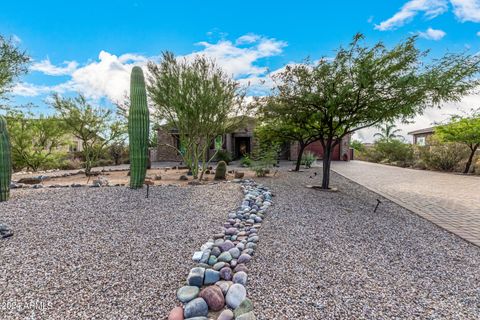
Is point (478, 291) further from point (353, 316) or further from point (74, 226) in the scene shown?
point (74, 226)

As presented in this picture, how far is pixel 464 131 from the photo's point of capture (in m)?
11.8

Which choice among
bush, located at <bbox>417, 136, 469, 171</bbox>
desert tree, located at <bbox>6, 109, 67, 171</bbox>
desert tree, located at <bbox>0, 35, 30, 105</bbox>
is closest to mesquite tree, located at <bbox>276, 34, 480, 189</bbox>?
desert tree, located at <bbox>0, 35, 30, 105</bbox>

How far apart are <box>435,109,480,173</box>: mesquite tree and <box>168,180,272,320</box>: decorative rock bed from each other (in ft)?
45.2

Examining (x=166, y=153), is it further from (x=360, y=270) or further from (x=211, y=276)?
(x=360, y=270)

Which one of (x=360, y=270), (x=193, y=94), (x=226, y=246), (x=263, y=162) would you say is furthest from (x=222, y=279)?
(x=263, y=162)

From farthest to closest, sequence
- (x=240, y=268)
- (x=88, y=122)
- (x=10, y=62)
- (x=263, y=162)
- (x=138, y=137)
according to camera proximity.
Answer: (x=88, y=122), (x=263, y=162), (x=10, y=62), (x=138, y=137), (x=240, y=268)

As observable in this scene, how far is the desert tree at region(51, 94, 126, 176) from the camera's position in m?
10.0

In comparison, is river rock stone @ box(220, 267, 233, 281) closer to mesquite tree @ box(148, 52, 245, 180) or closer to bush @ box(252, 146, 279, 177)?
Answer: mesquite tree @ box(148, 52, 245, 180)

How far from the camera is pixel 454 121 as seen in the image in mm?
13000

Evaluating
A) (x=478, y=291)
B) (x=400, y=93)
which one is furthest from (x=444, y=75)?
(x=478, y=291)

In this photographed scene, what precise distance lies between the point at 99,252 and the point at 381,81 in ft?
21.6

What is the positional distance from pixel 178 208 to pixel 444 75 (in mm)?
6376

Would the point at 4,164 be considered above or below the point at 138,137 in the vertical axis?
below

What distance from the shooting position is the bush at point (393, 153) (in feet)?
58.7
